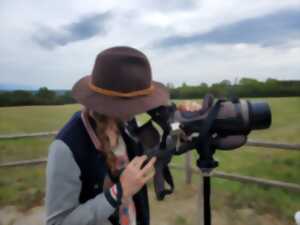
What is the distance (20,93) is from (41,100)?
0.37ft

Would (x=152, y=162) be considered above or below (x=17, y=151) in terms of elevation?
above

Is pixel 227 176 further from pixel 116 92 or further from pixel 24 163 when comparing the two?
pixel 116 92

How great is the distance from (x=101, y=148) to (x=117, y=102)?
0.29 ft

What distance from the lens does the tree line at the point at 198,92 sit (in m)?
1.28

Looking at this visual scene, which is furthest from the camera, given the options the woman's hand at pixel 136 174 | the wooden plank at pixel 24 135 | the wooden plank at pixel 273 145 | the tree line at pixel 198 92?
the wooden plank at pixel 24 135

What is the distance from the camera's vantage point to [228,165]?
1.88 metres

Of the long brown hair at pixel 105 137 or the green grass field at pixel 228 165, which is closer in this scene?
the long brown hair at pixel 105 137

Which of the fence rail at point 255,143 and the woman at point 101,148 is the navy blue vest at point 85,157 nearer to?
the woman at point 101,148

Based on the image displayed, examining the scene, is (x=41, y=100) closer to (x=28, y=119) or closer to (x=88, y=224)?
(x=28, y=119)

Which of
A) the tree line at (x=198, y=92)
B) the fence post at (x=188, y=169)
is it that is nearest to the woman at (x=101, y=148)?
the tree line at (x=198, y=92)

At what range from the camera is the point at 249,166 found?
1837 mm

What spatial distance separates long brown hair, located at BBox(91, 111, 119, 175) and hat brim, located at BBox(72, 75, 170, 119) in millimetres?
42

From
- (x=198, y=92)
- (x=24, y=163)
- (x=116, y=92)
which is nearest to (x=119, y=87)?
(x=116, y=92)

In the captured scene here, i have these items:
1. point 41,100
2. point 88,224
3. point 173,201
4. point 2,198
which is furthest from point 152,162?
point 2,198
